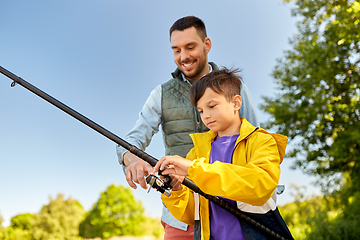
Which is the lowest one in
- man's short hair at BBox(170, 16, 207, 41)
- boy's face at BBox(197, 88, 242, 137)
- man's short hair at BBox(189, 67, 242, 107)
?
boy's face at BBox(197, 88, 242, 137)

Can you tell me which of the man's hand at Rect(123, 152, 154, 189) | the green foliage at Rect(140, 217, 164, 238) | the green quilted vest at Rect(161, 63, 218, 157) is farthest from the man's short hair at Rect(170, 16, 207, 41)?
the green foliage at Rect(140, 217, 164, 238)

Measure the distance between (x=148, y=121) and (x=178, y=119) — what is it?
0.31 meters

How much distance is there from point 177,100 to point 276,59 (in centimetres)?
1190

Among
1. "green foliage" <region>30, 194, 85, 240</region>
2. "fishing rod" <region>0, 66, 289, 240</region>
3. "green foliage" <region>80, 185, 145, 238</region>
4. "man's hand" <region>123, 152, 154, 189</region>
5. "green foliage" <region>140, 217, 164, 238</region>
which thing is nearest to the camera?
"fishing rod" <region>0, 66, 289, 240</region>

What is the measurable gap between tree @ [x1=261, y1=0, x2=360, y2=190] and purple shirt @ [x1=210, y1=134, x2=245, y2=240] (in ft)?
32.9

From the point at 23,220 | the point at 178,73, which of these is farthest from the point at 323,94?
the point at 23,220

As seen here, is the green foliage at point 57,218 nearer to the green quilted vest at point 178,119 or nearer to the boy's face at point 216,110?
the green quilted vest at point 178,119

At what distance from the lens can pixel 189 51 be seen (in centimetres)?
312

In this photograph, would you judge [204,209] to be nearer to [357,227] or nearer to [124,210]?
[357,227]

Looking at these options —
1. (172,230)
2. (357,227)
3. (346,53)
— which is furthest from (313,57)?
(172,230)

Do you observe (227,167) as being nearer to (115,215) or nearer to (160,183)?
(160,183)

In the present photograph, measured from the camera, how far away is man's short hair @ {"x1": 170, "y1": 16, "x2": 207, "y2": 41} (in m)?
3.16

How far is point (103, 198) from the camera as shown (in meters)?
31.5

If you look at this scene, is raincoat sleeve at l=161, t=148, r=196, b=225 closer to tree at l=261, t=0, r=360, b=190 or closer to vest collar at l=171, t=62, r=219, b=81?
vest collar at l=171, t=62, r=219, b=81
